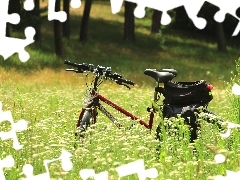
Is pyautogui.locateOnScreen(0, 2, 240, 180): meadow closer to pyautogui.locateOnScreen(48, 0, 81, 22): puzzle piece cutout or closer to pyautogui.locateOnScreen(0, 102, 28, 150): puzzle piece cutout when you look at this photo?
pyautogui.locateOnScreen(0, 102, 28, 150): puzzle piece cutout

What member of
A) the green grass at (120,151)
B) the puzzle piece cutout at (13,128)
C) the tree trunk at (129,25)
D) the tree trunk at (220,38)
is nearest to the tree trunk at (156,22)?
the tree trunk at (129,25)

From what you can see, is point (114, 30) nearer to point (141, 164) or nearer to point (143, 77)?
point (143, 77)

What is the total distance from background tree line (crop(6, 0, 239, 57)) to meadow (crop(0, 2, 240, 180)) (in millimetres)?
655

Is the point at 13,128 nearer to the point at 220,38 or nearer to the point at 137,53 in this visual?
the point at 137,53

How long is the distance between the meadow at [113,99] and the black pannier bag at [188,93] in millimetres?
278

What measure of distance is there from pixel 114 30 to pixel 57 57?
14445mm

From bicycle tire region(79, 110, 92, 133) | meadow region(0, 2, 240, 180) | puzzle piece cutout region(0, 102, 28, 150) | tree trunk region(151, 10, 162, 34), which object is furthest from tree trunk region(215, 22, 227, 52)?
puzzle piece cutout region(0, 102, 28, 150)

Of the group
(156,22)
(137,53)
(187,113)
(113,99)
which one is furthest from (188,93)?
(156,22)

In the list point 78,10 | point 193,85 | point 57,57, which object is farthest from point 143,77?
point 78,10

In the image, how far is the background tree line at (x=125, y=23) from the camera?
28.0m

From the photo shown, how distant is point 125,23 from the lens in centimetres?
3759

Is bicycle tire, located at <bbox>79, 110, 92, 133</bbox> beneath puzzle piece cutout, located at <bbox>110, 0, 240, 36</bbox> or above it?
beneath

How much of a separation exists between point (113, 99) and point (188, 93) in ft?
23.3

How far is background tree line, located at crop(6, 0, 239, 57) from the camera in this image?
91.9 feet
